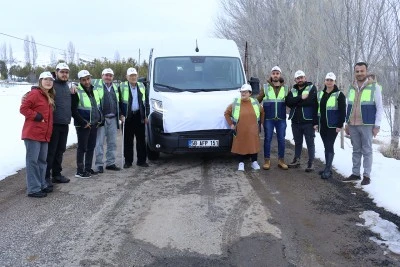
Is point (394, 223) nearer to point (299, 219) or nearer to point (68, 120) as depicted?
point (299, 219)

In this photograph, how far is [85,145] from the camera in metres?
7.10

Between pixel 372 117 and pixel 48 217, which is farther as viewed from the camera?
pixel 372 117

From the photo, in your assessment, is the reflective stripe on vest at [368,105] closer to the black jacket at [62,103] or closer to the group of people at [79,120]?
the group of people at [79,120]

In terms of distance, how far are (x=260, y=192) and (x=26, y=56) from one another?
94906 mm

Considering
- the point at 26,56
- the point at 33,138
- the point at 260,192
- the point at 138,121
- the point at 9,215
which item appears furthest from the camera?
the point at 26,56

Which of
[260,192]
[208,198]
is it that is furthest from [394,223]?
[208,198]

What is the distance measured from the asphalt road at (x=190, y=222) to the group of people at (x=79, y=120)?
1.37 ft

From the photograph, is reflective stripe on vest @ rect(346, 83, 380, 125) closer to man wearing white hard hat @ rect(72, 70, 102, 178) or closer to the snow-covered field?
the snow-covered field

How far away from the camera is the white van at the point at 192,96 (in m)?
7.75

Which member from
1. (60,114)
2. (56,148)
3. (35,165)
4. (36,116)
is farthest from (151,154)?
(36,116)

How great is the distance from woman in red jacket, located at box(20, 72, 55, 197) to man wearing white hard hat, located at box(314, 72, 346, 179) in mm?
4568

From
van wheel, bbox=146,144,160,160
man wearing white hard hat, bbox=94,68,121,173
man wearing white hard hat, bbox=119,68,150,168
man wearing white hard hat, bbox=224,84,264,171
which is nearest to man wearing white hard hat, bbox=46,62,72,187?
man wearing white hard hat, bbox=94,68,121,173

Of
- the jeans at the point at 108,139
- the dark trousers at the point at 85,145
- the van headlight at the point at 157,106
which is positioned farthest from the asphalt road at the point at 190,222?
the van headlight at the point at 157,106

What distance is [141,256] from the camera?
3922 mm
